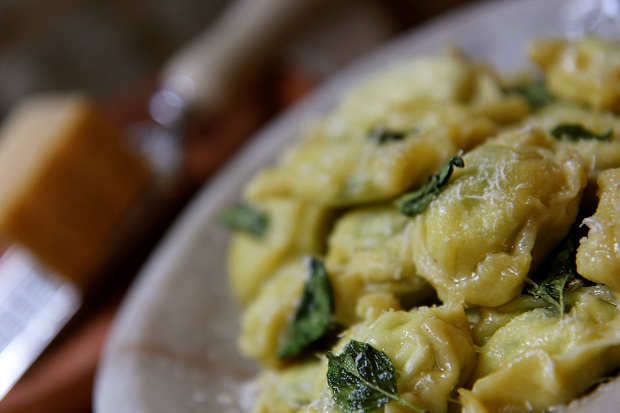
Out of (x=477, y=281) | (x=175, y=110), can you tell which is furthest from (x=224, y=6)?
(x=477, y=281)

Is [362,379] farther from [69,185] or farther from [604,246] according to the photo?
[69,185]

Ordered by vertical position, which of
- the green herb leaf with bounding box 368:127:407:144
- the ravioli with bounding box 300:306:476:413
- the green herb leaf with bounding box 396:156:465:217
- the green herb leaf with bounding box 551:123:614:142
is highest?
the green herb leaf with bounding box 396:156:465:217

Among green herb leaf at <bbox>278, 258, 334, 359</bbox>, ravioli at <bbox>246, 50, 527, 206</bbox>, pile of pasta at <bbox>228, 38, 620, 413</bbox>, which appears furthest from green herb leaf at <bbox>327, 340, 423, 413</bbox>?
ravioli at <bbox>246, 50, 527, 206</bbox>

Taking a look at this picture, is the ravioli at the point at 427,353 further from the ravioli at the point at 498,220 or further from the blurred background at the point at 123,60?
the blurred background at the point at 123,60

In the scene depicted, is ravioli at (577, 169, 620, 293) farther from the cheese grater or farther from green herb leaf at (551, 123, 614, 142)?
the cheese grater

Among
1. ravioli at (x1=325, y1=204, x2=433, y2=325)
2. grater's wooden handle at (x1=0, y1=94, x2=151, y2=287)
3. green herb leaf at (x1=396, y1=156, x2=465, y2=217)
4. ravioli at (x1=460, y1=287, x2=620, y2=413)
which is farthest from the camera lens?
grater's wooden handle at (x1=0, y1=94, x2=151, y2=287)

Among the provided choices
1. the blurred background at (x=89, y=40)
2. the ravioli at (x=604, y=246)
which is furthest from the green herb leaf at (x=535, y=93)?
the blurred background at (x=89, y=40)

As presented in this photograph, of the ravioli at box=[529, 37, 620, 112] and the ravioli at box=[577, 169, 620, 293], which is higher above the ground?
the ravioli at box=[577, 169, 620, 293]

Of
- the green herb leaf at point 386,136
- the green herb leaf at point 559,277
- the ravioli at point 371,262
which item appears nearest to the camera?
the green herb leaf at point 559,277
